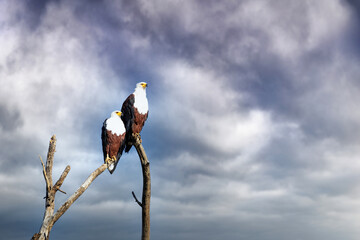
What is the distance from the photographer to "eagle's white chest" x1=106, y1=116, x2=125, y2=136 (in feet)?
38.2

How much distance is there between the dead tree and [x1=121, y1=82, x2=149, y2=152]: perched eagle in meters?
1.25

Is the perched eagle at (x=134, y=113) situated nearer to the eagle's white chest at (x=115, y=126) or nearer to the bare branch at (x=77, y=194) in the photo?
the eagle's white chest at (x=115, y=126)

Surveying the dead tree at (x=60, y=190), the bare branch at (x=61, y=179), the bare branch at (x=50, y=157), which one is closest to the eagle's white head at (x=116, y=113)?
the dead tree at (x=60, y=190)

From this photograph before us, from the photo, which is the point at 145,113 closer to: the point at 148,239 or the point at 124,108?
the point at 124,108

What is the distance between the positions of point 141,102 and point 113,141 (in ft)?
5.62

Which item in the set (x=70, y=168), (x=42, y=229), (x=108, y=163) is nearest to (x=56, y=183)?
(x=70, y=168)

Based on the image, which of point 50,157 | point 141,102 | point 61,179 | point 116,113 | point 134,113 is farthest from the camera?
point 141,102

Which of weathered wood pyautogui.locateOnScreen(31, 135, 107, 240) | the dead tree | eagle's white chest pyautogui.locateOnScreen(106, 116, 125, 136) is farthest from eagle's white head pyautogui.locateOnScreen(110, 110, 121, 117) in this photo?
weathered wood pyautogui.locateOnScreen(31, 135, 107, 240)

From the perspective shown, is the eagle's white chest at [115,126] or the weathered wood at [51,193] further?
the eagle's white chest at [115,126]

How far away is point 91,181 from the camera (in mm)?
9977

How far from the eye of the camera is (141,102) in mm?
12367

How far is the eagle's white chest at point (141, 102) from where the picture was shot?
40.1ft

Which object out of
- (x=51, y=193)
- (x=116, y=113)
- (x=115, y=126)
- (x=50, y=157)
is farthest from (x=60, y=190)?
(x=116, y=113)

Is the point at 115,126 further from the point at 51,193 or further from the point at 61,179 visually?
the point at 51,193
